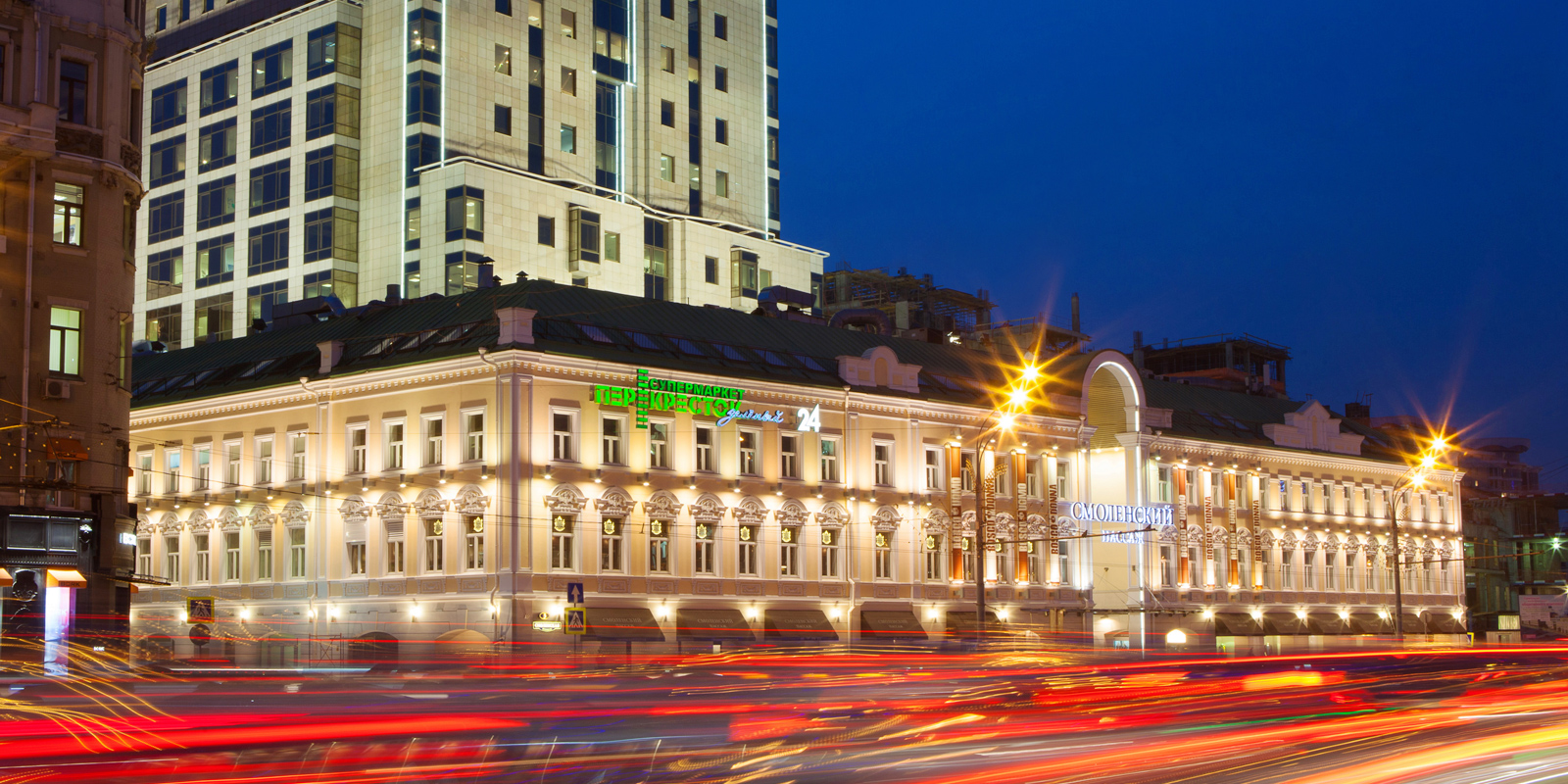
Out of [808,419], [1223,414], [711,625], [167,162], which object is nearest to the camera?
[711,625]

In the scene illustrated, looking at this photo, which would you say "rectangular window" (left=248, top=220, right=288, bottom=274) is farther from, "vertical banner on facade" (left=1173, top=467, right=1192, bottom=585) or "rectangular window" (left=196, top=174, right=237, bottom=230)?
"vertical banner on facade" (left=1173, top=467, right=1192, bottom=585)

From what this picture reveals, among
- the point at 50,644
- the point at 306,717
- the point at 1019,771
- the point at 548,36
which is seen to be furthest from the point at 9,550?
the point at 548,36

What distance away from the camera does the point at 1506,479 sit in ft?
495

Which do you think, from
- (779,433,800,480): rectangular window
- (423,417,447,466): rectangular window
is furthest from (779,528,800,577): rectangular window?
(423,417,447,466): rectangular window

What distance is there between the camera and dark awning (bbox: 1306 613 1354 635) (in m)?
87.4

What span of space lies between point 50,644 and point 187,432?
31.9 metres

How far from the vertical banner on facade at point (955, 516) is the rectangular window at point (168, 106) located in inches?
1932

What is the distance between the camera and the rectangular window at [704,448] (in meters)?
63.6

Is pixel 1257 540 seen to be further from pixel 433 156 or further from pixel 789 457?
pixel 433 156

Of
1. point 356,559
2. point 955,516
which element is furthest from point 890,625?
point 356,559

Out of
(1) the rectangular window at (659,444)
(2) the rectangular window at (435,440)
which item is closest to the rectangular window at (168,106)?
(2) the rectangular window at (435,440)

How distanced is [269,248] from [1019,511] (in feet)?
138

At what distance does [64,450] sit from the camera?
40.6 meters

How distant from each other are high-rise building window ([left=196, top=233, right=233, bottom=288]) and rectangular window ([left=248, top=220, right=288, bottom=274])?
2.09 metres
